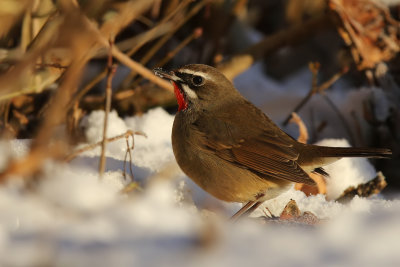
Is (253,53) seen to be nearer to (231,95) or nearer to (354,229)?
(231,95)

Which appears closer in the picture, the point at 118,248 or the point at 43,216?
the point at 118,248

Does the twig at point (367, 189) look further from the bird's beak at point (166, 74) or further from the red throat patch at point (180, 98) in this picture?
the bird's beak at point (166, 74)

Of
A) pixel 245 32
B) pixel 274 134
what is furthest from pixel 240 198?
pixel 245 32

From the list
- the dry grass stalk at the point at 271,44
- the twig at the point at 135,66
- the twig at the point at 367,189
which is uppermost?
the dry grass stalk at the point at 271,44

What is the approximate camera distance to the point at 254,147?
4.03 meters

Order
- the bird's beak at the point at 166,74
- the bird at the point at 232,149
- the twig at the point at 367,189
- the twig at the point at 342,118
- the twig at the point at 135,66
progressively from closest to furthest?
1. the twig at the point at 135,66
2. the bird at the point at 232,149
3. the bird's beak at the point at 166,74
4. the twig at the point at 367,189
5. the twig at the point at 342,118

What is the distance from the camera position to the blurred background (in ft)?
14.4

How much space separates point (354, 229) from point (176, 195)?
2009 mm

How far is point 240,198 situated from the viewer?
3875 mm

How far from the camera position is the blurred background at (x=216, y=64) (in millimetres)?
4398

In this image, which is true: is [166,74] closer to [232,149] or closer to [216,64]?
[232,149]

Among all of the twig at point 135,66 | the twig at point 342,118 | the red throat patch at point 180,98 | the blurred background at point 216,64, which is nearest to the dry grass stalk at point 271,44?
the blurred background at point 216,64

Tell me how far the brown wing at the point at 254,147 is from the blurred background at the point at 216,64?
70 cm

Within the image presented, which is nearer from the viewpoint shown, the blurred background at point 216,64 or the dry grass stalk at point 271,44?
the blurred background at point 216,64
